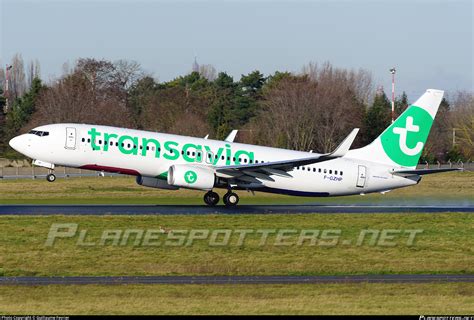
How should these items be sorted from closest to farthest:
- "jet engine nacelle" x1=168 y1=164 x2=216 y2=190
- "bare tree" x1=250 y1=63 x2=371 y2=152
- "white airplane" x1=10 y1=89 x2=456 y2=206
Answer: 1. "jet engine nacelle" x1=168 y1=164 x2=216 y2=190
2. "white airplane" x1=10 y1=89 x2=456 y2=206
3. "bare tree" x1=250 y1=63 x2=371 y2=152

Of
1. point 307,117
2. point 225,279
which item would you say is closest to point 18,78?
point 307,117

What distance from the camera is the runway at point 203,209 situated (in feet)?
133

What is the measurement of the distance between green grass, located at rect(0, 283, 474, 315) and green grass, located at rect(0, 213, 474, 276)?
307 centimetres

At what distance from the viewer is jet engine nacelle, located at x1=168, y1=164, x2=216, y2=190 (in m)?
42.6

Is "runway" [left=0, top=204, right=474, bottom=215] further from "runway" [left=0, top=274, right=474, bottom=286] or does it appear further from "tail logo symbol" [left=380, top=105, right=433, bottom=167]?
"runway" [left=0, top=274, right=474, bottom=286]

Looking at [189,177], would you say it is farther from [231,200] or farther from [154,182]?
[231,200]

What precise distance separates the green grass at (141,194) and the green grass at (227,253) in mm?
13342

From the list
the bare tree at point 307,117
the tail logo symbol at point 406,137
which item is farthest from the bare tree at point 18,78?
the tail logo symbol at point 406,137

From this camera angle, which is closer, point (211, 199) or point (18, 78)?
point (211, 199)

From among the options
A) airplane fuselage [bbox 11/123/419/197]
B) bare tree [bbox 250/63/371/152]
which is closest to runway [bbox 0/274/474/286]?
airplane fuselage [bbox 11/123/419/197]

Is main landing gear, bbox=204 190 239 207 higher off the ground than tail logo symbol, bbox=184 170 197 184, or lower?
lower

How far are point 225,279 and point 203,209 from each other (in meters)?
17.4

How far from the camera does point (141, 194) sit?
182 ft

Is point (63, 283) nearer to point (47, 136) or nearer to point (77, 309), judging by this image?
point (77, 309)
